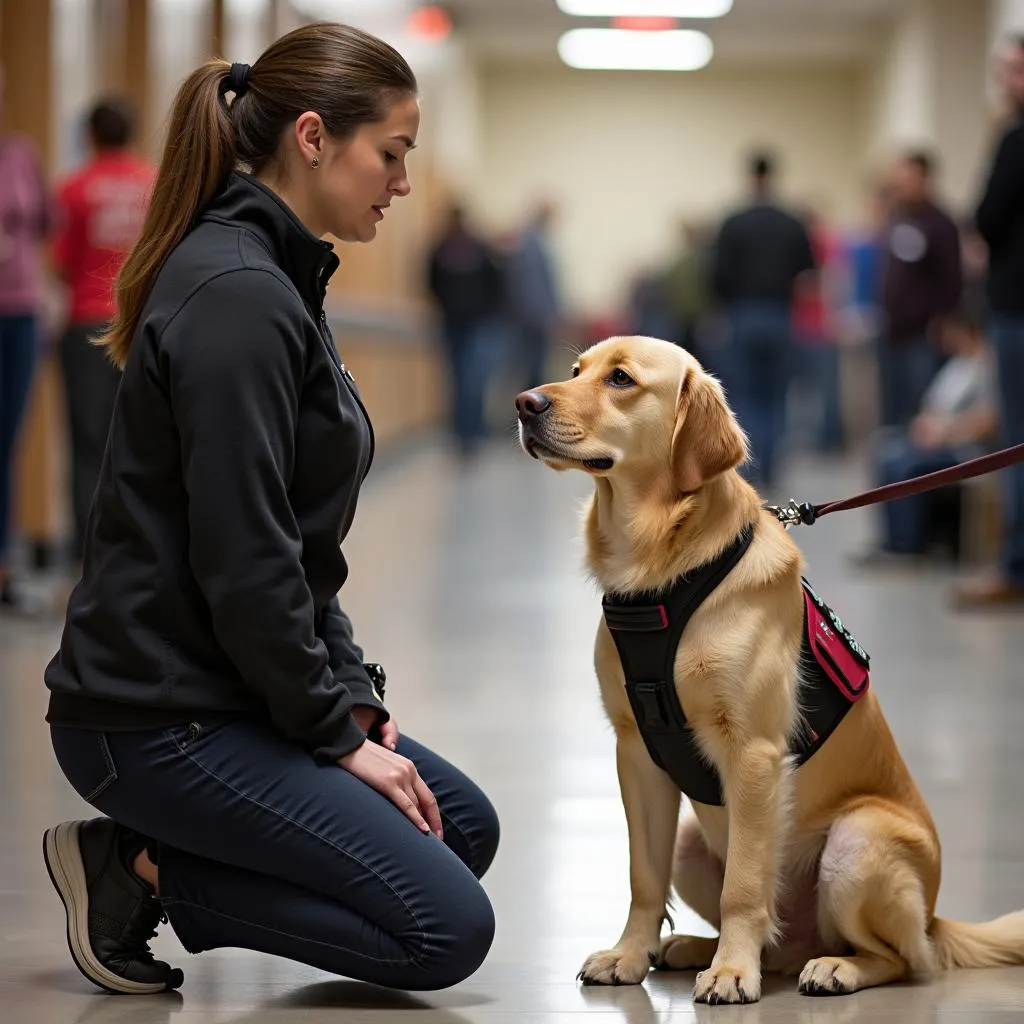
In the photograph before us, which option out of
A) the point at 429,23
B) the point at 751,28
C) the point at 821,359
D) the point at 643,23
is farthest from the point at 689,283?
the point at 751,28

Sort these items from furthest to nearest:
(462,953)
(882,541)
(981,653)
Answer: (882,541) < (981,653) < (462,953)

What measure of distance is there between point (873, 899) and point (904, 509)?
6219 mm

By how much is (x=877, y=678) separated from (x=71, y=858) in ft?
11.3

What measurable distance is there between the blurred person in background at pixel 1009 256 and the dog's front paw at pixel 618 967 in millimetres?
4504

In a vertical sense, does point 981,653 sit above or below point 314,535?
below

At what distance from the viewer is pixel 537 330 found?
18156 mm

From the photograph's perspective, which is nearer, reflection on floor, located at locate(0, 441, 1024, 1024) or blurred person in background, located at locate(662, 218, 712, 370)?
reflection on floor, located at locate(0, 441, 1024, 1024)

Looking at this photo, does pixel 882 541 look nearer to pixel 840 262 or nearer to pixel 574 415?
pixel 574 415

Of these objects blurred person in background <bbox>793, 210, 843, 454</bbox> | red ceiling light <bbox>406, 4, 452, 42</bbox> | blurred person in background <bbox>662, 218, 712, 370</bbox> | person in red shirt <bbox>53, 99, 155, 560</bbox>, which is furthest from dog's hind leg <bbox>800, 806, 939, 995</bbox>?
red ceiling light <bbox>406, 4, 452, 42</bbox>

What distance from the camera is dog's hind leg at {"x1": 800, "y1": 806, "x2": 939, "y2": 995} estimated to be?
256 centimetres

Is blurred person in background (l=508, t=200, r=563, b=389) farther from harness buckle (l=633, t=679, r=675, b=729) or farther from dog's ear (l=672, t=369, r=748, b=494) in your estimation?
harness buckle (l=633, t=679, r=675, b=729)

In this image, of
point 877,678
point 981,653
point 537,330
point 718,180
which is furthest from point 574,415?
point 718,180

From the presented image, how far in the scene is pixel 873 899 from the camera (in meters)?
2.56

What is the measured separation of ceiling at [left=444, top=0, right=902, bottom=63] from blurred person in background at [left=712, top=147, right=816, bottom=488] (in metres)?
10.1
